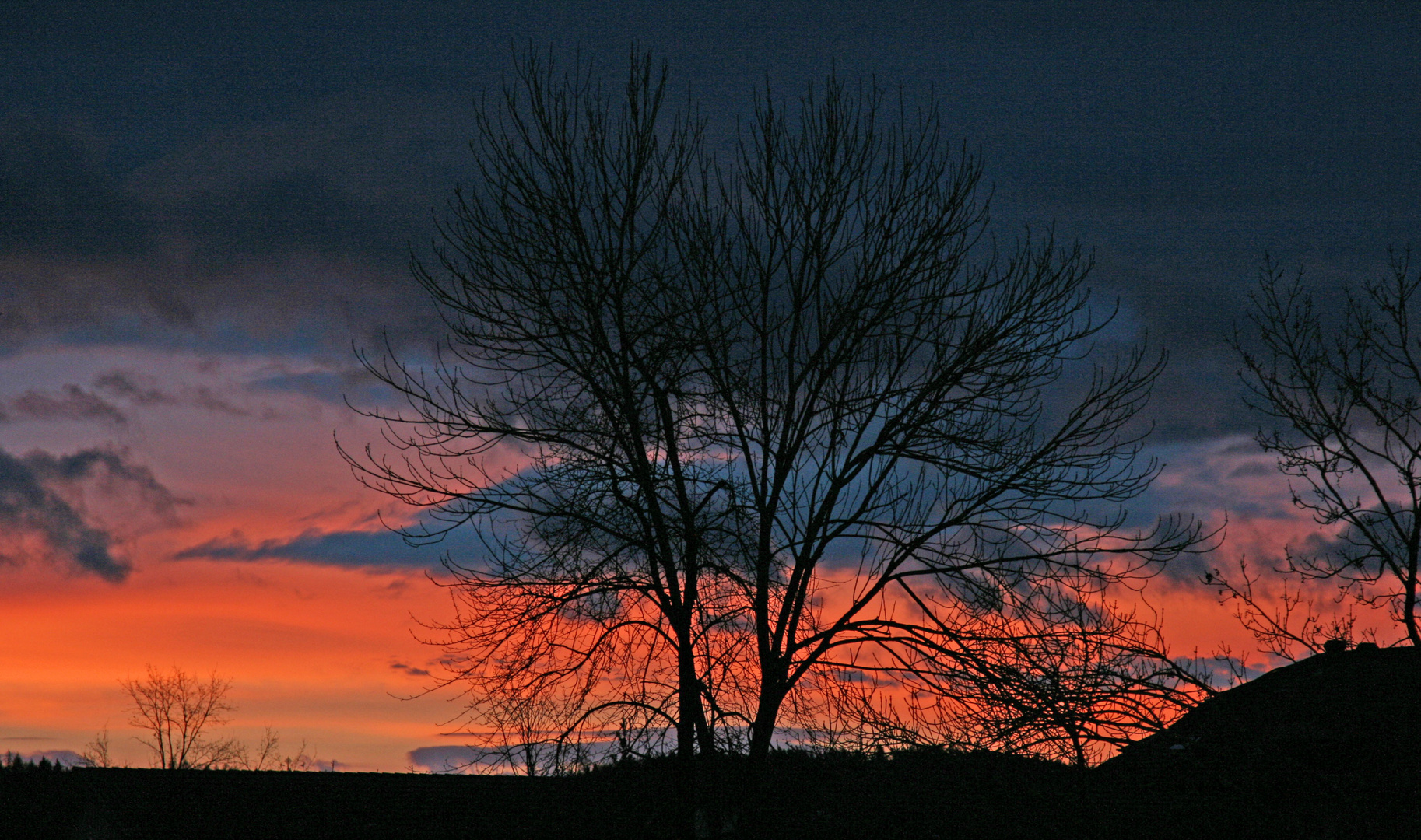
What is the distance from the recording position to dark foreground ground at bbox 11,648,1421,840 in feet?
41.4

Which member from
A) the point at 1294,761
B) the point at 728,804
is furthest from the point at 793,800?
the point at 1294,761

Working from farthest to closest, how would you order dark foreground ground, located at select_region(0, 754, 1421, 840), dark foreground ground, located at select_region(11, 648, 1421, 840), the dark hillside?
the dark hillside
dark foreground ground, located at select_region(0, 754, 1421, 840)
dark foreground ground, located at select_region(11, 648, 1421, 840)

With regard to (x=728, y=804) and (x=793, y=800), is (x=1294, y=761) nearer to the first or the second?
(x=793, y=800)

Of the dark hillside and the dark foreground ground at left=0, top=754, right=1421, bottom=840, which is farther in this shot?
the dark hillside

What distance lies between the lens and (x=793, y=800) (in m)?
14.4

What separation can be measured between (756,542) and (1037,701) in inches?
146

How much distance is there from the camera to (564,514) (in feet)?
40.8

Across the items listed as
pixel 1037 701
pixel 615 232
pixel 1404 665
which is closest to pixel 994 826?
pixel 1037 701

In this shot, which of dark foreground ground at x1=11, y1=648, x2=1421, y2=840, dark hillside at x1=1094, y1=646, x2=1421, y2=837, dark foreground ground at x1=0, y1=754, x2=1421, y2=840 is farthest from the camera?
dark hillside at x1=1094, y1=646, x2=1421, y2=837

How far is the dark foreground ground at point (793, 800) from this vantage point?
12.6 m

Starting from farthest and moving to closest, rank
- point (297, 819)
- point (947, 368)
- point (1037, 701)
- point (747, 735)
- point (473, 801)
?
1. point (473, 801)
2. point (297, 819)
3. point (947, 368)
4. point (747, 735)
5. point (1037, 701)

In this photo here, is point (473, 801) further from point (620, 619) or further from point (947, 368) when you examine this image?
point (947, 368)

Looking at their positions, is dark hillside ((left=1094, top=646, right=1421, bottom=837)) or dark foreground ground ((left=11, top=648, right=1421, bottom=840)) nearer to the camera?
dark foreground ground ((left=11, top=648, right=1421, bottom=840))

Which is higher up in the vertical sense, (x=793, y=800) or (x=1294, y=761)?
(x=1294, y=761)
